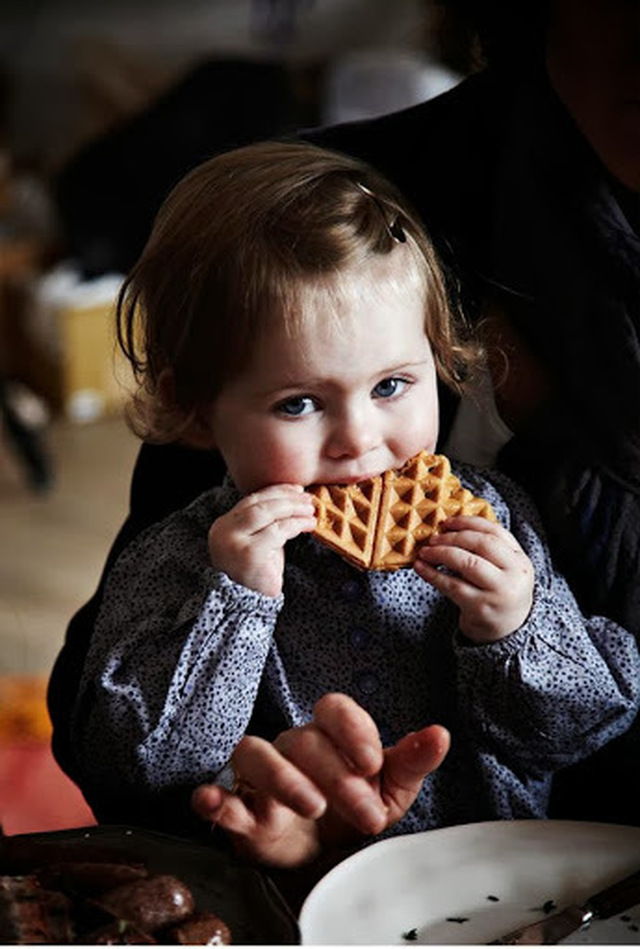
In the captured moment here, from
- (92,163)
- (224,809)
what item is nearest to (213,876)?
(224,809)

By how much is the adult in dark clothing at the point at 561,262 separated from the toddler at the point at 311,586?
2cm

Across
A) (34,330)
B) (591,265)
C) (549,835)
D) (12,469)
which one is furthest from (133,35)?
(12,469)

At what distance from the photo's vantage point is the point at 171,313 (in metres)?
0.79

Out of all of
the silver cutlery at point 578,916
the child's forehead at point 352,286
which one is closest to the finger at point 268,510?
the child's forehead at point 352,286

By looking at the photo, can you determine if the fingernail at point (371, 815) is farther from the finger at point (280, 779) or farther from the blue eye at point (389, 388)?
the blue eye at point (389, 388)

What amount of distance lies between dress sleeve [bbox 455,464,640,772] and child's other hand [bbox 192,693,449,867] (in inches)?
2.9

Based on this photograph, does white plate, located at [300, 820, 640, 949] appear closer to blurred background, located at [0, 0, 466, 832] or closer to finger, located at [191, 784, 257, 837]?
finger, located at [191, 784, 257, 837]

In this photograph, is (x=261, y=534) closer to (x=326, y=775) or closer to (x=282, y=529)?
(x=282, y=529)

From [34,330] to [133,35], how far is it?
498 millimetres

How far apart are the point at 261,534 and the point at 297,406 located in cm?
7

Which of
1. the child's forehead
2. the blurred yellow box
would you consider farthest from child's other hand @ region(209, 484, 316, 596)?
the blurred yellow box

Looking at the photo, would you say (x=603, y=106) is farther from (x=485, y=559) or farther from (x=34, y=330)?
(x=34, y=330)

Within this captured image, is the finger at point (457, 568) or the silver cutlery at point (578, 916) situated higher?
the finger at point (457, 568)

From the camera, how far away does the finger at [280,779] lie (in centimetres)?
69
